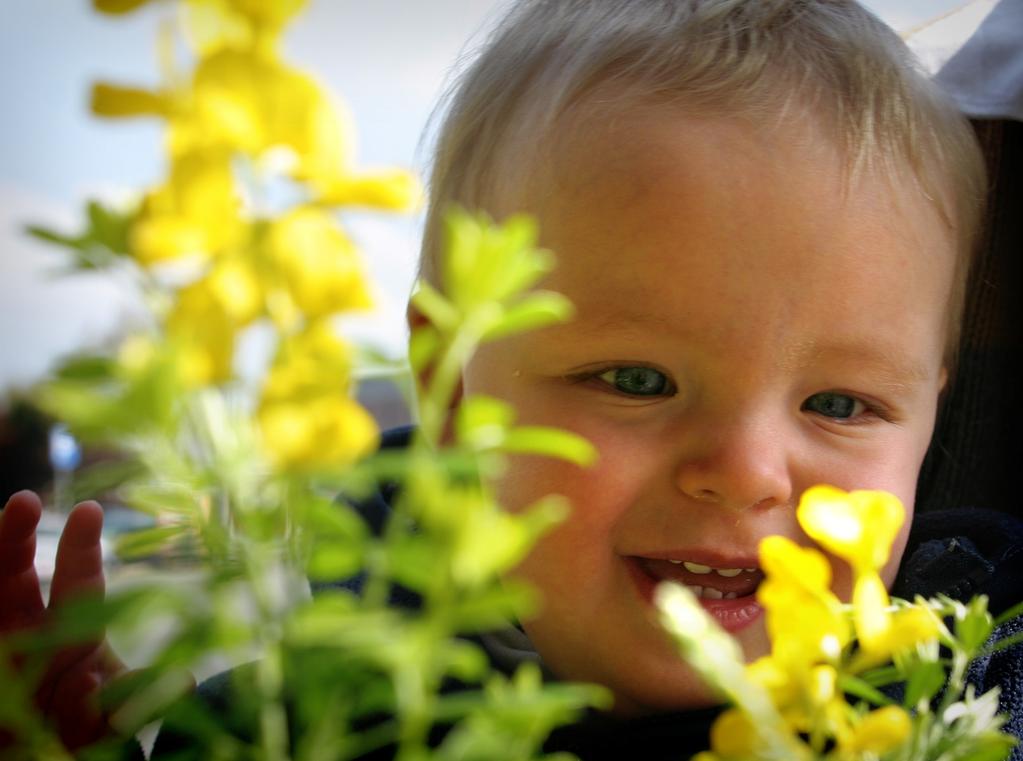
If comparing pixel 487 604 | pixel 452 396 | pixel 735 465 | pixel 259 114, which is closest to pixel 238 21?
pixel 259 114

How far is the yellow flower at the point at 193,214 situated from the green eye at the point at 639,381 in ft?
1.83

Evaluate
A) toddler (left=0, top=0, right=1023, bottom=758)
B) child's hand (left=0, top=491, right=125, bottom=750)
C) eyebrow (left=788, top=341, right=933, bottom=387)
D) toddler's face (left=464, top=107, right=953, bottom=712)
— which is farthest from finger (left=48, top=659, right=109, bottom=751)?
eyebrow (left=788, top=341, right=933, bottom=387)

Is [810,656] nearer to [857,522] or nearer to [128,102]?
[857,522]

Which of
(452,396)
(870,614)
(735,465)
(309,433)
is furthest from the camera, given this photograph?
(452,396)

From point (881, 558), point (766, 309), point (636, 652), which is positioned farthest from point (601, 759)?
point (881, 558)

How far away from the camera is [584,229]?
78 centimetres

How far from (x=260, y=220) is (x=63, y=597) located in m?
0.65

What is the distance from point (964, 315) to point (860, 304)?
1.70 ft

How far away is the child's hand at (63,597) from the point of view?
2.43 feet

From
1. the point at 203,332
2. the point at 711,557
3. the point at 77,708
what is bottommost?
the point at 77,708

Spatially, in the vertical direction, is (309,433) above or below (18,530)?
above

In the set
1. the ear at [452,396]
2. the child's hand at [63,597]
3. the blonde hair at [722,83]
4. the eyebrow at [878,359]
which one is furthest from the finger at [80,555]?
the eyebrow at [878,359]

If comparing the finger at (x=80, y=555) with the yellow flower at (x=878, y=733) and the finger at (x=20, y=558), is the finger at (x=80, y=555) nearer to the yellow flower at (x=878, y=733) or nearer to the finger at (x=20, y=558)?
the finger at (x=20, y=558)

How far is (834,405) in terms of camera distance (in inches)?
31.4
